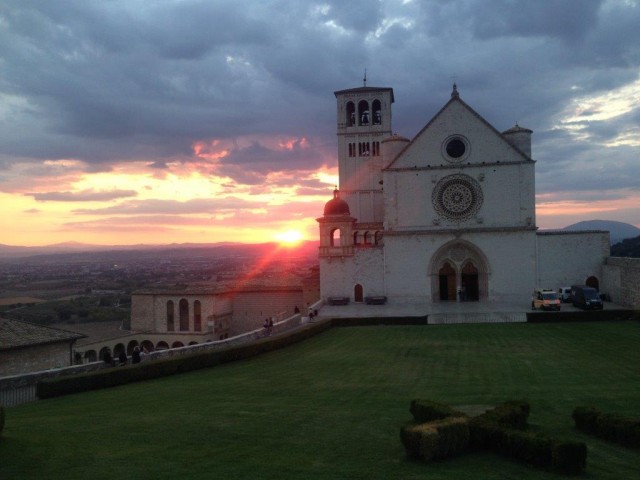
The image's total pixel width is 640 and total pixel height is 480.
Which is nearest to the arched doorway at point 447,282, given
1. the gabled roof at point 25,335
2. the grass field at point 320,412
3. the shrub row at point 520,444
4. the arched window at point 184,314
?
the grass field at point 320,412

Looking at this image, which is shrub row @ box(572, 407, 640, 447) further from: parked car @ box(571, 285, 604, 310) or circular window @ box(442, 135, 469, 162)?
circular window @ box(442, 135, 469, 162)

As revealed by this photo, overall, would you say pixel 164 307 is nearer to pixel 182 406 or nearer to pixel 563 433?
pixel 182 406

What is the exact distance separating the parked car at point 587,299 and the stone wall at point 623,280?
206 cm

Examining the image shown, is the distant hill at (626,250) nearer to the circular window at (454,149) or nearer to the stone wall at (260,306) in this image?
the circular window at (454,149)

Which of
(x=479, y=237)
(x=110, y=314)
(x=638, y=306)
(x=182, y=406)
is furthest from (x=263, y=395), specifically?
(x=110, y=314)

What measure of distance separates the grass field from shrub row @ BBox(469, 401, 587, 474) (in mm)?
211

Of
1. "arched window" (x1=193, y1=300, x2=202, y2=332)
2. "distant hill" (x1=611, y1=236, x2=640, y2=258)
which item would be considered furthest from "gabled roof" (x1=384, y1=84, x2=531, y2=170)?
"distant hill" (x1=611, y1=236, x2=640, y2=258)

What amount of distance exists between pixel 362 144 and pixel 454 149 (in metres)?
12.9

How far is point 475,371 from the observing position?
18.4m

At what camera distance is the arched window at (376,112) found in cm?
5422

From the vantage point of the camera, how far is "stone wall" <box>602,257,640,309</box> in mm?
35250

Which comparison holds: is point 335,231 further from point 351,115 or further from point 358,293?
point 351,115

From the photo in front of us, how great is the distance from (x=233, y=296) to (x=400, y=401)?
35.5 m

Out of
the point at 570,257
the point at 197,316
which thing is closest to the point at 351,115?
the point at 197,316
